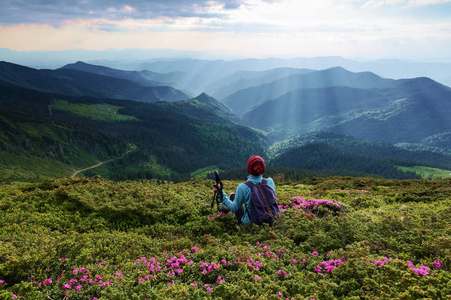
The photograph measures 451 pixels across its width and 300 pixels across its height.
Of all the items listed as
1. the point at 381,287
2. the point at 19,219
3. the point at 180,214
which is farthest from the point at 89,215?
the point at 381,287

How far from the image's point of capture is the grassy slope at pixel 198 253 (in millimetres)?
5957

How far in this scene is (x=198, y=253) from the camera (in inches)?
315

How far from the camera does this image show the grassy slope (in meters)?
5.96

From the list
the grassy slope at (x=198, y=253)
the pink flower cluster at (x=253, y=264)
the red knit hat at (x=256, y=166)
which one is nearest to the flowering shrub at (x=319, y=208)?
the grassy slope at (x=198, y=253)

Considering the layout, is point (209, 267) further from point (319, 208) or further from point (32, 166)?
point (32, 166)

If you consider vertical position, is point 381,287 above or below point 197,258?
above

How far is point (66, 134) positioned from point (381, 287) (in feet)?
655

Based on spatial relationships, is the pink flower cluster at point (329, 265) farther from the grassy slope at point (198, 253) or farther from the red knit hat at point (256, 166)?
the red knit hat at point (256, 166)

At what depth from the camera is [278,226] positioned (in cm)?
1037

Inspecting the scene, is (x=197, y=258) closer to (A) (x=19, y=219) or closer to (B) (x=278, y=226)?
(B) (x=278, y=226)

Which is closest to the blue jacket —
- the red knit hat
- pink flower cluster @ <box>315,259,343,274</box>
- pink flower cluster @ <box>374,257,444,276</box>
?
the red knit hat

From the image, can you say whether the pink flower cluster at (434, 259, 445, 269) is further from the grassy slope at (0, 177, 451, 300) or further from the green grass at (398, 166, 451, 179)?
the green grass at (398, 166, 451, 179)

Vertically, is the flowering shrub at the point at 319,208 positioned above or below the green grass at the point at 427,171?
above

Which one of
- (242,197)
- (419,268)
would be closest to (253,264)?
(242,197)
